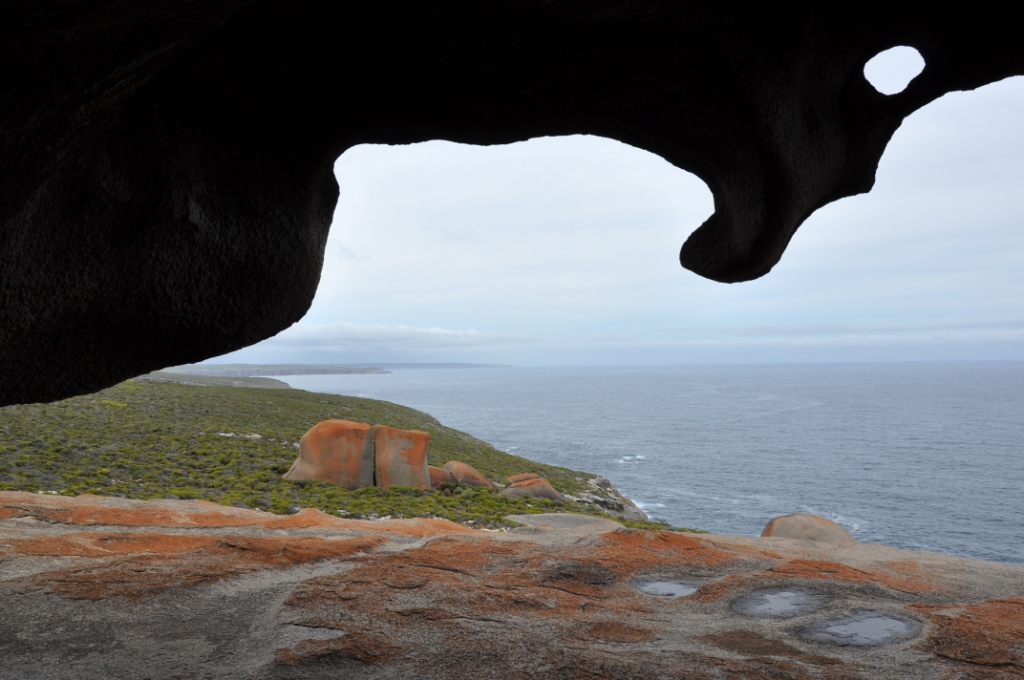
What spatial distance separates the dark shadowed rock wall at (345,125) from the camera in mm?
4215

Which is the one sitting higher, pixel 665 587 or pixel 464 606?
pixel 464 606

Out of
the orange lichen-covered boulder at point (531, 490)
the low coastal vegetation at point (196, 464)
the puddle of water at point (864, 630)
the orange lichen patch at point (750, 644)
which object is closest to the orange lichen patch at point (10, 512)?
the orange lichen patch at point (750, 644)

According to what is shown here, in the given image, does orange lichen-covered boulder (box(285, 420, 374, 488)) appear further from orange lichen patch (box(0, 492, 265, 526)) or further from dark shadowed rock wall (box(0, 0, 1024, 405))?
dark shadowed rock wall (box(0, 0, 1024, 405))

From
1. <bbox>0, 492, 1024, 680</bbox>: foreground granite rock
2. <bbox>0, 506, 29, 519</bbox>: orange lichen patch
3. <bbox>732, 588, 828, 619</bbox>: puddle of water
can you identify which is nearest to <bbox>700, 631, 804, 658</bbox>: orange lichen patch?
<bbox>0, 492, 1024, 680</bbox>: foreground granite rock

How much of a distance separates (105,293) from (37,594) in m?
2.31

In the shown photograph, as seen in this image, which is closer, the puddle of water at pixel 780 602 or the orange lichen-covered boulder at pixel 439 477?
the puddle of water at pixel 780 602

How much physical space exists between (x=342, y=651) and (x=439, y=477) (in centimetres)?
1908

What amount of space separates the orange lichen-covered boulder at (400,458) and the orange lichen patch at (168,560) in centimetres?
1368

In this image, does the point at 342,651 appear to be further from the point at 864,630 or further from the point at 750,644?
the point at 864,630

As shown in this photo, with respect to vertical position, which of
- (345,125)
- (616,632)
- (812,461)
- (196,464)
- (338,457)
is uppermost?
(345,125)

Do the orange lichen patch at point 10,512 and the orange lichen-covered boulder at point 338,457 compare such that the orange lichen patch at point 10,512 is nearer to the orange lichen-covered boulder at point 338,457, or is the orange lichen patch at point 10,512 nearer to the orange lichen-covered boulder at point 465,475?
the orange lichen-covered boulder at point 338,457

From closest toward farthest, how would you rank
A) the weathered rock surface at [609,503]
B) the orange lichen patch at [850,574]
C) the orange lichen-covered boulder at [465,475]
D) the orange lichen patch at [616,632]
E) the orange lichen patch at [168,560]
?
the orange lichen patch at [616,632] < the orange lichen patch at [168,560] < the orange lichen patch at [850,574] < the orange lichen-covered boulder at [465,475] < the weathered rock surface at [609,503]

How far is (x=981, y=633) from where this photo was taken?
178 inches

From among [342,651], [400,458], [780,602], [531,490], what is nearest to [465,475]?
[531,490]
